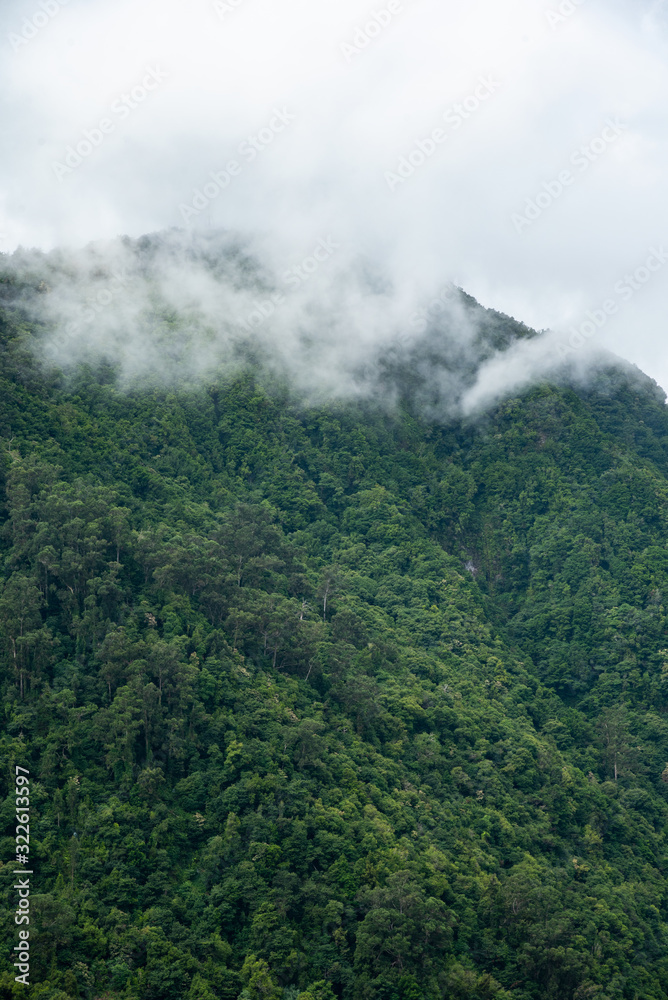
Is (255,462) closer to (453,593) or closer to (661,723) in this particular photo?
(453,593)

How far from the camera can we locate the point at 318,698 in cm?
4950

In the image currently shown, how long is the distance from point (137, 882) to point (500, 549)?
148 feet

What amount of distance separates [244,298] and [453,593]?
35.8m

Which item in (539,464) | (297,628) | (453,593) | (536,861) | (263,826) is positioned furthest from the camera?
(539,464)

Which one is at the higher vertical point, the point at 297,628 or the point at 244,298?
the point at 244,298

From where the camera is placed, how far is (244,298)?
83.9 m

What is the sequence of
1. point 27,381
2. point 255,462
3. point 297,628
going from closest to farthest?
point 297,628 < point 27,381 < point 255,462

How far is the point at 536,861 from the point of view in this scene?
46.5m

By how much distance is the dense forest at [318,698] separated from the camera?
3709cm

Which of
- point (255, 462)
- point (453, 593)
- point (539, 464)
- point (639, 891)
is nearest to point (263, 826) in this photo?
point (639, 891)

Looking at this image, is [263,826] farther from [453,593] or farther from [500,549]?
[500,549]

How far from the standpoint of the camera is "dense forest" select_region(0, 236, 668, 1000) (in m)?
37.1

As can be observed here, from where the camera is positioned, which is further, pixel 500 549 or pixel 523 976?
pixel 500 549

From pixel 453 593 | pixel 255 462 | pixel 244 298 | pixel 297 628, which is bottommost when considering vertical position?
pixel 297 628
